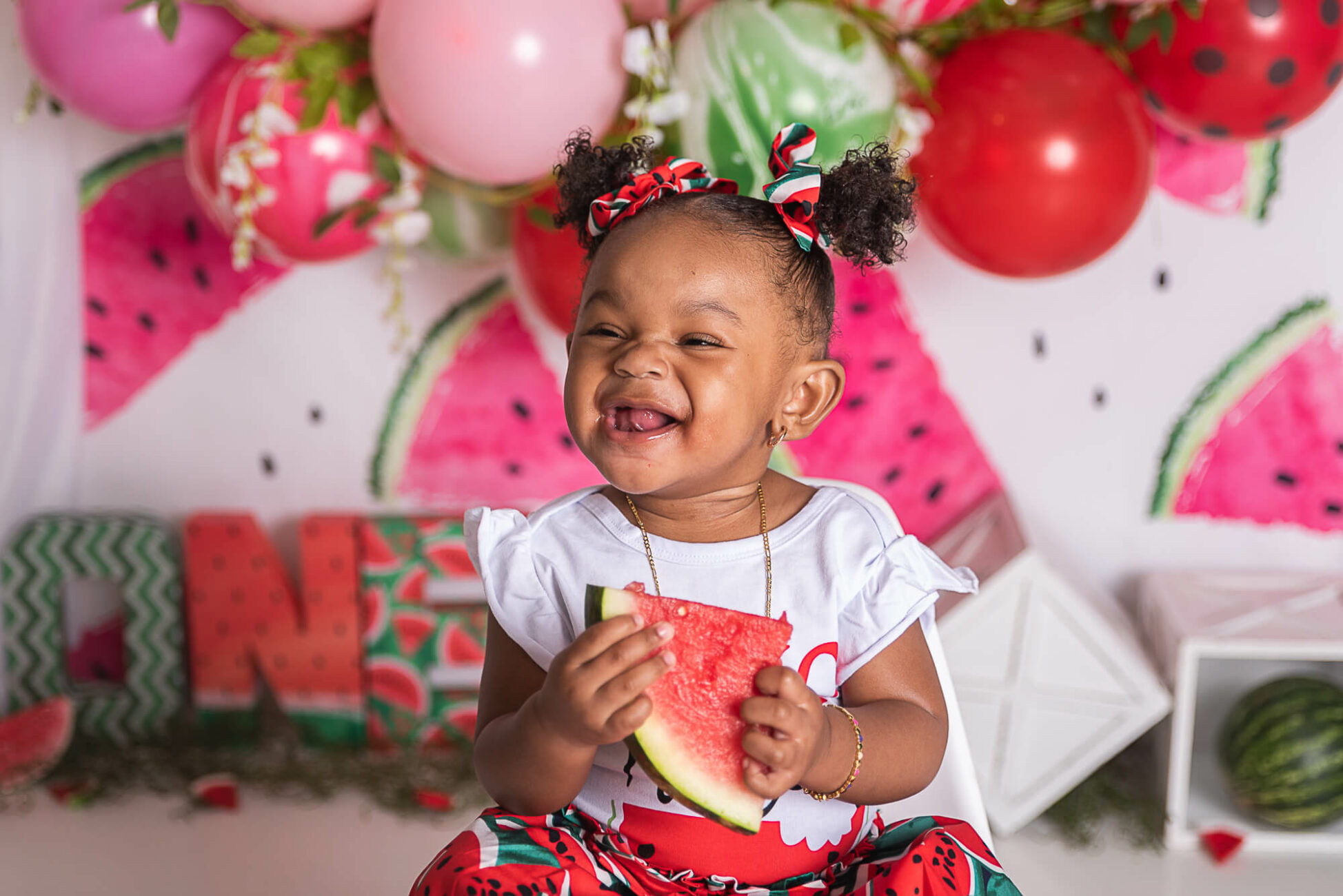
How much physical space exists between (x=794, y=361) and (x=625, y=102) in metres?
0.67

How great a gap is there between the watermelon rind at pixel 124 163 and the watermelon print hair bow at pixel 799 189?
1534mm

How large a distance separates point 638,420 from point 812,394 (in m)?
0.21

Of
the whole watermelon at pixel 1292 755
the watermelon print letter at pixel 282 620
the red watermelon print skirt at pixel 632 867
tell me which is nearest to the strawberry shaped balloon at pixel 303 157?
the watermelon print letter at pixel 282 620

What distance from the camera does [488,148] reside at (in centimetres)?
159

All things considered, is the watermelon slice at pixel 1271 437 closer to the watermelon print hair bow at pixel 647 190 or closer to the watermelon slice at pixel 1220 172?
the watermelon slice at pixel 1220 172

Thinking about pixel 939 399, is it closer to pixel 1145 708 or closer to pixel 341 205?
pixel 1145 708

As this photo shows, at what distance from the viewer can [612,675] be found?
0.92 meters

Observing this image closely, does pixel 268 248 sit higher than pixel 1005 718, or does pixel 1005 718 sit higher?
pixel 268 248

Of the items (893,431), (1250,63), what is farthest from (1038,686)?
(1250,63)

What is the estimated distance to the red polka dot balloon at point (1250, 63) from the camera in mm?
1595

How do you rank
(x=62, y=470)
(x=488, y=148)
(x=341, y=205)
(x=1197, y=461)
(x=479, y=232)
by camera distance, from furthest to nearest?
1. (x=62, y=470)
2. (x=1197, y=461)
3. (x=479, y=232)
4. (x=341, y=205)
5. (x=488, y=148)

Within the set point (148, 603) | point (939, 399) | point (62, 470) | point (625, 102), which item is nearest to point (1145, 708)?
point (939, 399)

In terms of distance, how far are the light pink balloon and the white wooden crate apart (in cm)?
157

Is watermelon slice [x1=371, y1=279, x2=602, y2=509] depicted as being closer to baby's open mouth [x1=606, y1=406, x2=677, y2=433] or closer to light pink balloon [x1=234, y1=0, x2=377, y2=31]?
light pink balloon [x1=234, y1=0, x2=377, y2=31]
